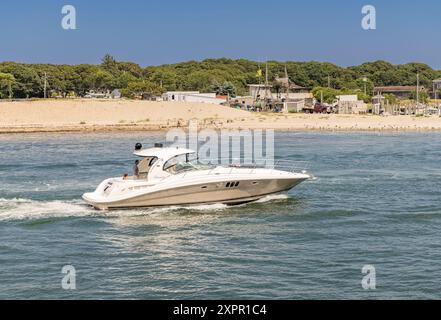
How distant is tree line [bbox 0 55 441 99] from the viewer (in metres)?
132

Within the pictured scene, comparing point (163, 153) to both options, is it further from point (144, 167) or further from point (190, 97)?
point (190, 97)

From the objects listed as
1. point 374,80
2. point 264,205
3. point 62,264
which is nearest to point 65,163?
point 264,205

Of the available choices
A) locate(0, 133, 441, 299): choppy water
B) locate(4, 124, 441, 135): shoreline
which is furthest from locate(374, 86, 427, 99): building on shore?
locate(0, 133, 441, 299): choppy water

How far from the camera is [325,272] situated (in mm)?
19938

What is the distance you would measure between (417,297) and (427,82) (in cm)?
18531

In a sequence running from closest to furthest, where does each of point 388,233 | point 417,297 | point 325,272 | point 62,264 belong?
point 417,297 → point 325,272 → point 62,264 → point 388,233

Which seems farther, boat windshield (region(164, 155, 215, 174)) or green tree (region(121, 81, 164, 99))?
green tree (region(121, 81, 164, 99))

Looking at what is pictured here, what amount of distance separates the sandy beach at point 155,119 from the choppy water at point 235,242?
48851 mm

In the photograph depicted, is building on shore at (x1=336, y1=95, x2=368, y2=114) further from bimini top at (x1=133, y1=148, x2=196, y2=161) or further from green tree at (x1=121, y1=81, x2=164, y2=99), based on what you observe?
bimini top at (x1=133, y1=148, x2=196, y2=161)

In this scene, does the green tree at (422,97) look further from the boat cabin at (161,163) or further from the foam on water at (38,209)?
the foam on water at (38,209)

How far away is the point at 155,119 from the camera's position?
9700 centimetres

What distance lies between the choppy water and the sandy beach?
48.9 metres

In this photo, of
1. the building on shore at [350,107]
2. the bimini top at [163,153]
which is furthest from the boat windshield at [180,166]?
the building on shore at [350,107]
